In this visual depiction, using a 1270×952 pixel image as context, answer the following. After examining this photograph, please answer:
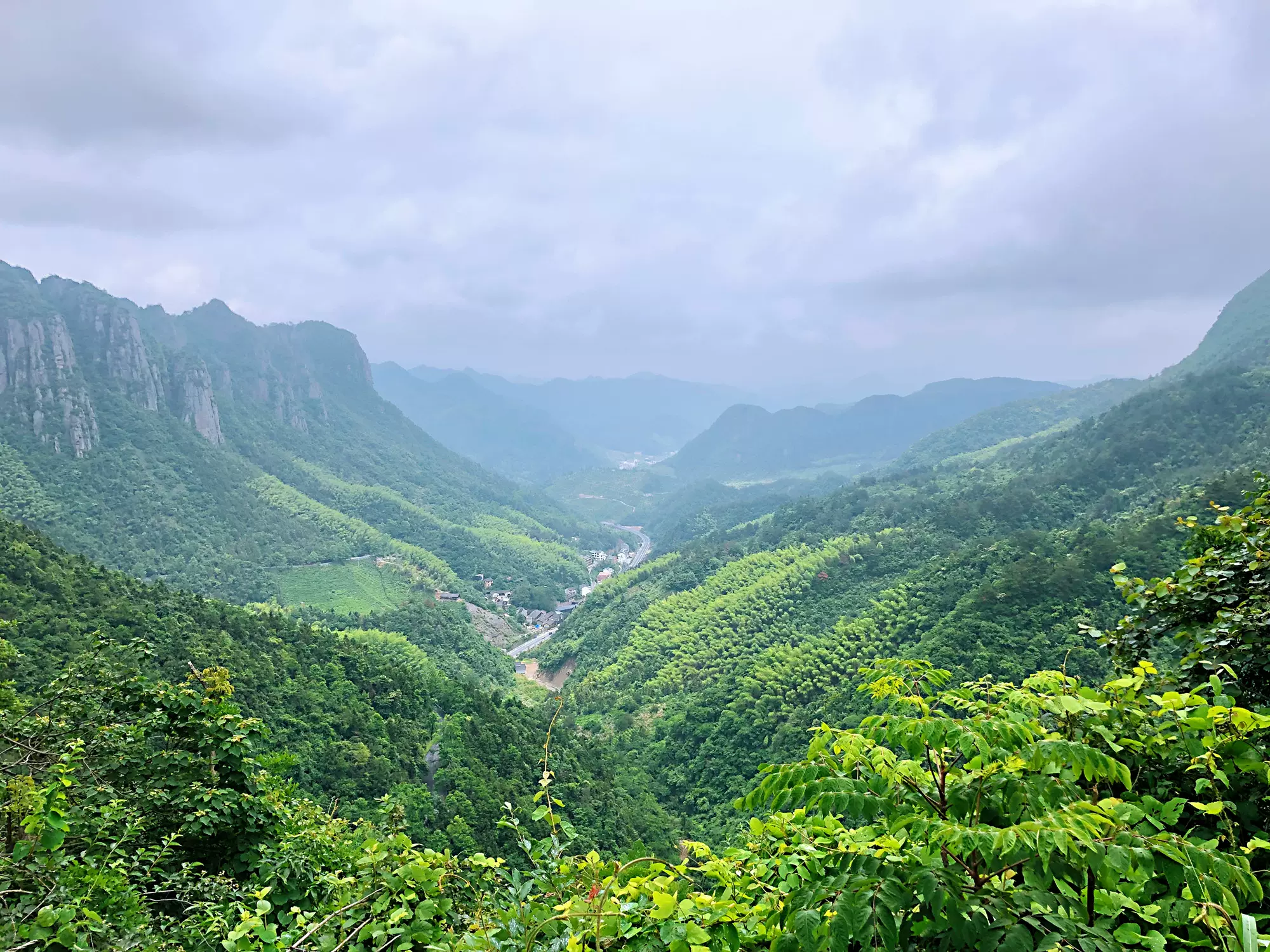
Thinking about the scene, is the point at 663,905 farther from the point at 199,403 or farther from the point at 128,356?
the point at 128,356

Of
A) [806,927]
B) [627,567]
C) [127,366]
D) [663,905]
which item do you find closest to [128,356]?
[127,366]

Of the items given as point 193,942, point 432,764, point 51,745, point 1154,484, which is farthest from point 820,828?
point 1154,484

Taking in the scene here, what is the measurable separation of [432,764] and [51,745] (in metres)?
27.5

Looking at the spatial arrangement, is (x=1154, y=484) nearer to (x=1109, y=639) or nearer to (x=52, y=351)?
(x=1109, y=639)

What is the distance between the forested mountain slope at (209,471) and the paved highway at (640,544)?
14.1 metres

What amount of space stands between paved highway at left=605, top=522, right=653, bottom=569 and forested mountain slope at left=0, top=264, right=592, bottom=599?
14.1 metres

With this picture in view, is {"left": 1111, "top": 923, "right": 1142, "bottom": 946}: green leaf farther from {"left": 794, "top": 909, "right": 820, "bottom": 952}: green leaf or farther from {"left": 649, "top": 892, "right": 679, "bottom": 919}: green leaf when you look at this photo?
{"left": 649, "top": 892, "right": 679, "bottom": 919}: green leaf

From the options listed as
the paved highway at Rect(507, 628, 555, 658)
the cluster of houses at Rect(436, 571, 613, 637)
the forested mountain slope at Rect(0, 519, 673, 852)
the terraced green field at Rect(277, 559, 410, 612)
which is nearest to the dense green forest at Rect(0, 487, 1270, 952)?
the forested mountain slope at Rect(0, 519, 673, 852)

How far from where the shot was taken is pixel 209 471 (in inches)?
3959

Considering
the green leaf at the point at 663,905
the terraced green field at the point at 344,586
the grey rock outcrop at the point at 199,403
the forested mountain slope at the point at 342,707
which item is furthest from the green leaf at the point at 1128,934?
the grey rock outcrop at the point at 199,403

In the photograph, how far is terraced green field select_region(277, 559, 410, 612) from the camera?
7644 cm

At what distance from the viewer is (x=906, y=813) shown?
9.82 ft

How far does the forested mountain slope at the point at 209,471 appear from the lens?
79.8 m

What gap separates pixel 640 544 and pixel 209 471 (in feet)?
312
